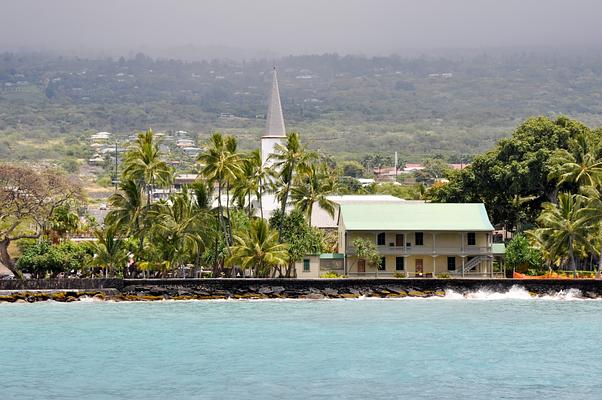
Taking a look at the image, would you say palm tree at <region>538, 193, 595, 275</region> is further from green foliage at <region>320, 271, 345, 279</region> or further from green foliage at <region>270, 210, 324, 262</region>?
green foliage at <region>270, 210, 324, 262</region>

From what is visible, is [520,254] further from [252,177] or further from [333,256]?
[252,177]


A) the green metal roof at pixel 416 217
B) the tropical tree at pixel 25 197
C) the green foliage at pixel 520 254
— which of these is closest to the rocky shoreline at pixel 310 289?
the tropical tree at pixel 25 197

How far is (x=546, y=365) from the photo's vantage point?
42.3 meters

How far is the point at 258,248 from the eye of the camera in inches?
2685

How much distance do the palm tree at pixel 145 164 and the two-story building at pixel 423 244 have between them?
1210 cm

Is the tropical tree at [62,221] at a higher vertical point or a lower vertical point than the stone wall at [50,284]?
higher

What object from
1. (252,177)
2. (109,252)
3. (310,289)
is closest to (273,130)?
(252,177)

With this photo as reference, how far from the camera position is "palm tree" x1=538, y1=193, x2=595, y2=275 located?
228 feet

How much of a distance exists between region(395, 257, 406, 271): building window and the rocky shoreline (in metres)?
4.76

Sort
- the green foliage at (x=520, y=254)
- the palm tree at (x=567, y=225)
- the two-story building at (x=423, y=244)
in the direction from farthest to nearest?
the green foliage at (x=520, y=254) < the two-story building at (x=423, y=244) < the palm tree at (x=567, y=225)

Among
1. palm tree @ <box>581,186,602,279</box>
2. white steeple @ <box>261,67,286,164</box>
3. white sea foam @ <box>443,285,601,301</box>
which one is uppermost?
white steeple @ <box>261,67,286,164</box>

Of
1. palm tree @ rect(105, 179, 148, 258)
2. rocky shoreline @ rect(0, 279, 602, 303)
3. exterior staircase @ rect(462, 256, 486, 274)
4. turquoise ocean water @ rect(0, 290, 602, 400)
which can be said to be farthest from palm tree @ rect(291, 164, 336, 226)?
turquoise ocean water @ rect(0, 290, 602, 400)

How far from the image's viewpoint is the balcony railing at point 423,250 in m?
71.5

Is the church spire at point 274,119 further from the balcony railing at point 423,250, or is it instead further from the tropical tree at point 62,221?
the tropical tree at point 62,221
